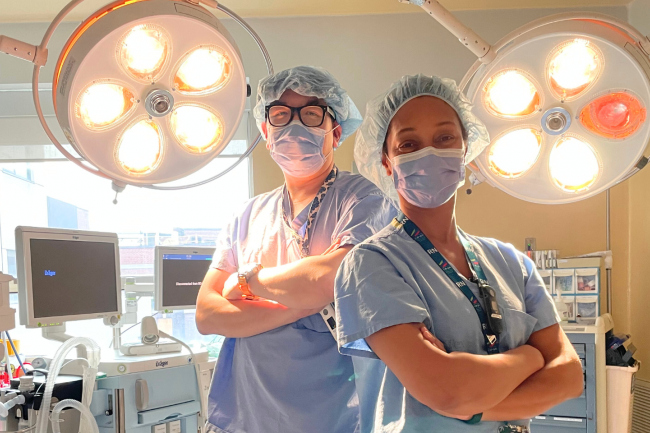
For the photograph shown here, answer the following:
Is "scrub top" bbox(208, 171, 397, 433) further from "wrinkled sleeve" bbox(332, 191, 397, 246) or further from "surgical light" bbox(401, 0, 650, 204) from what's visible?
"surgical light" bbox(401, 0, 650, 204)

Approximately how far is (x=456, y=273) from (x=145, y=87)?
0.71 meters

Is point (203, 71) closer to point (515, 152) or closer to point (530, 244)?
point (515, 152)

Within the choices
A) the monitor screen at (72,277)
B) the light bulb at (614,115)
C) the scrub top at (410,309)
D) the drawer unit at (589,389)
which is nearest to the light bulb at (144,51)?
the scrub top at (410,309)

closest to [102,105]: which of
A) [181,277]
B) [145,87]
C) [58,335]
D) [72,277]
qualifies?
[145,87]

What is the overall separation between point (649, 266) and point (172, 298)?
8.92 feet

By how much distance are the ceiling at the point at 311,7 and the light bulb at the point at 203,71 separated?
2513 millimetres

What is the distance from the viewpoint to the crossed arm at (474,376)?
2.80 feet

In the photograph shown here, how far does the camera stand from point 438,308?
0.96 metres

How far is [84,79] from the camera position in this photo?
101 cm

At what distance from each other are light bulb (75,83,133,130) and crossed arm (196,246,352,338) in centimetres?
44

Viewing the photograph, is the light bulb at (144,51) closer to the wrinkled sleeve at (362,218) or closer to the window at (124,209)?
the wrinkled sleeve at (362,218)

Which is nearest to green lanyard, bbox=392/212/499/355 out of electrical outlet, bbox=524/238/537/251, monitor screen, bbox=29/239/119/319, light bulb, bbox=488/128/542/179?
light bulb, bbox=488/128/542/179

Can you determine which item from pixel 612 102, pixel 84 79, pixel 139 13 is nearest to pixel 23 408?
pixel 84 79

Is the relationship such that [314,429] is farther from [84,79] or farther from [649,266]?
[649,266]
